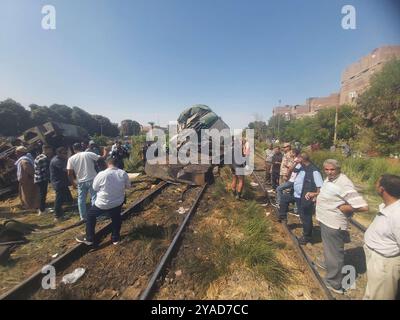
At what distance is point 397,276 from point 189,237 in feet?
10.4

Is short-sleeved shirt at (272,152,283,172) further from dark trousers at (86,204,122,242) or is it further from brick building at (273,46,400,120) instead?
brick building at (273,46,400,120)

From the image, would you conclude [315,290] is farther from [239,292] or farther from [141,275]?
[141,275]

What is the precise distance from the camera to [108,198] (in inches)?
151

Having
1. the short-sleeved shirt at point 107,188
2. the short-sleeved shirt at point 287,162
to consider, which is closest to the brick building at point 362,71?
the short-sleeved shirt at point 287,162

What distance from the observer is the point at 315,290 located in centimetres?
296

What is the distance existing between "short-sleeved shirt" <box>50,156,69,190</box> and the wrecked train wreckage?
415cm

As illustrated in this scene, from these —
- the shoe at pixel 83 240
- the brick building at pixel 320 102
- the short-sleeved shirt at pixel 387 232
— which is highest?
the brick building at pixel 320 102

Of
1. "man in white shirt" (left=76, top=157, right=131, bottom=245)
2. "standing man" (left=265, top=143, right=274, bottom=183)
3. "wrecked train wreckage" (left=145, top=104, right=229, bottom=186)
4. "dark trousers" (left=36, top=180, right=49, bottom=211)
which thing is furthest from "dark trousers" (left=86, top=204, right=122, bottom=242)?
"standing man" (left=265, top=143, right=274, bottom=183)

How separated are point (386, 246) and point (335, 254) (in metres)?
0.88

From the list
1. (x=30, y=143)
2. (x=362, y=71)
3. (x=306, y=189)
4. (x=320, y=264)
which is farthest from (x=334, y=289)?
(x=362, y=71)

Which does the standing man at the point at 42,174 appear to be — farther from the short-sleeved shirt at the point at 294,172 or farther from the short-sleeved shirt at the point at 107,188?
the short-sleeved shirt at the point at 294,172

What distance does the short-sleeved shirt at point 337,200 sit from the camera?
2.75 m

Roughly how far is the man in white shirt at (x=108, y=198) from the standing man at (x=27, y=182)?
3319mm
